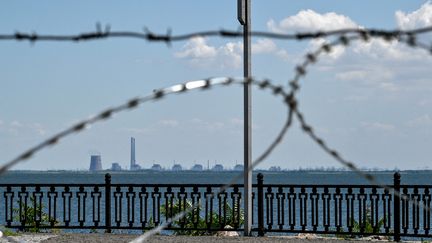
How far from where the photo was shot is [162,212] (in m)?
19.0

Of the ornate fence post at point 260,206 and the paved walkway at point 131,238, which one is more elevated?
the ornate fence post at point 260,206

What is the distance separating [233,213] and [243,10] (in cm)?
434

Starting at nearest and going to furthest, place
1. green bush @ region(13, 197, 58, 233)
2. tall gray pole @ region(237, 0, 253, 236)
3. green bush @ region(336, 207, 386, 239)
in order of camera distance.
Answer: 1. tall gray pole @ region(237, 0, 253, 236)
2. green bush @ region(336, 207, 386, 239)
3. green bush @ region(13, 197, 58, 233)

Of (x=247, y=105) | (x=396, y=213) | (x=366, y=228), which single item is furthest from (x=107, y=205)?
(x=396, y=213)

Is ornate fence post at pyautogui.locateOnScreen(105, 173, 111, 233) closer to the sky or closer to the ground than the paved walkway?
closer to the sky

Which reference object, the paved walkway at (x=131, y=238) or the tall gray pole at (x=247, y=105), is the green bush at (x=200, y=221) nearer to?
the tall gray pole at (x=247, y=105)

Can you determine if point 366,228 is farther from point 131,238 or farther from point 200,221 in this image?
point 131,238

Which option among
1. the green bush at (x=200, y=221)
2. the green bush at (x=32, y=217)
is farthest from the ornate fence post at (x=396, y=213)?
the green bush at (x=32, y=217)

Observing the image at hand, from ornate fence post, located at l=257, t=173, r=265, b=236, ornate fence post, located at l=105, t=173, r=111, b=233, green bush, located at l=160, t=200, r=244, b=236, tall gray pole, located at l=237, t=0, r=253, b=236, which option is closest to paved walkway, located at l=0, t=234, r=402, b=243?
tall gray pole, located at l=237, t=0, r=253, b=236

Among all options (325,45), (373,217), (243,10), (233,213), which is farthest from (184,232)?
(325,45)

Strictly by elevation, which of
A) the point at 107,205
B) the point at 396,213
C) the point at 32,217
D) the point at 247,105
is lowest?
the point at 32,217

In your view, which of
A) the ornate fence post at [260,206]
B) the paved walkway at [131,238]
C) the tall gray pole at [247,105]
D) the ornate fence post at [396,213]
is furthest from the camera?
the ornate fence post at [260,206]

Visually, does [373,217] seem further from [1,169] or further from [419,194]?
[1,169]

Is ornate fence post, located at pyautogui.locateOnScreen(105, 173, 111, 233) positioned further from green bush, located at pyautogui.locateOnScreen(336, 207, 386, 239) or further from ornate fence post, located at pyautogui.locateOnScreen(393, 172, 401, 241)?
ornate fence post, located at pyautogui.locateOnScreen(393, 172, 401, 241)
